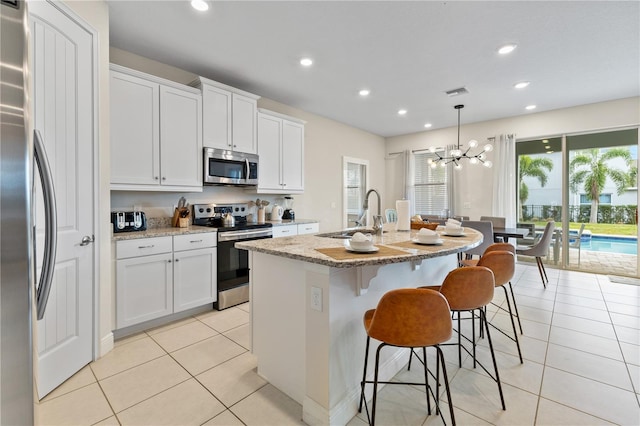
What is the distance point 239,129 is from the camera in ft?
11.9

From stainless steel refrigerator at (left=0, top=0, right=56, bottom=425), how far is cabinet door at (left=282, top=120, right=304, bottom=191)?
3662 millimetres

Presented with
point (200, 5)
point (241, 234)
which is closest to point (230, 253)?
point (241, 234)

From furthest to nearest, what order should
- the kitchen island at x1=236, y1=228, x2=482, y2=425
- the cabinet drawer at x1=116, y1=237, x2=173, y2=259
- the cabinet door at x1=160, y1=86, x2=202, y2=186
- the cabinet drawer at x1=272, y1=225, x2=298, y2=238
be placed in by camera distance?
the cabinet drawer at x1=272, y1=225, x2=298, y2=238 → the cabinet door at x1=160, y1=86, x2=202, y2=186 → the cabinet drawer at x1=116, y1=237, x2=173, y2=259 → the kitchen island at x1=236, y1=228, x2=482, y2=425

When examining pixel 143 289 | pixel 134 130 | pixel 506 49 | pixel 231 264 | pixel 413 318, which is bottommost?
pixel 143 289

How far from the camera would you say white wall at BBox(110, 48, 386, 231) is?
3.12 m

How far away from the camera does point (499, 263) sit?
2104mm

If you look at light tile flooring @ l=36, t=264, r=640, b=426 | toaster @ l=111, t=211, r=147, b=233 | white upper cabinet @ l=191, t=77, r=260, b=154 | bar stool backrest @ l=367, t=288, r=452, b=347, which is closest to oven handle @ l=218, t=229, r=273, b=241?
toaster @ l=111, t=211, r=147, b=233

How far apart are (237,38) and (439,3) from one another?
6.03 ft

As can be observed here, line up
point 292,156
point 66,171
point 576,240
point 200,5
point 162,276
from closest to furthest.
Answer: point 66,171 → point 200,5 → point 162,276 → point 292,156 → point 576,240

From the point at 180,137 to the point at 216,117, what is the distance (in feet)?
1.69

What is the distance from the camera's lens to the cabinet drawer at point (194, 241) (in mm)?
2830

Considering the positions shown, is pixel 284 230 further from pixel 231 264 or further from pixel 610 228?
pixel 610 228

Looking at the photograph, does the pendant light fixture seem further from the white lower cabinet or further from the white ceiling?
the white lower cabinet

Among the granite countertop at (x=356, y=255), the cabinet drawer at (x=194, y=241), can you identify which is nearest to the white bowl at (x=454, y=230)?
the granite countertop at (x=356, y=255)
